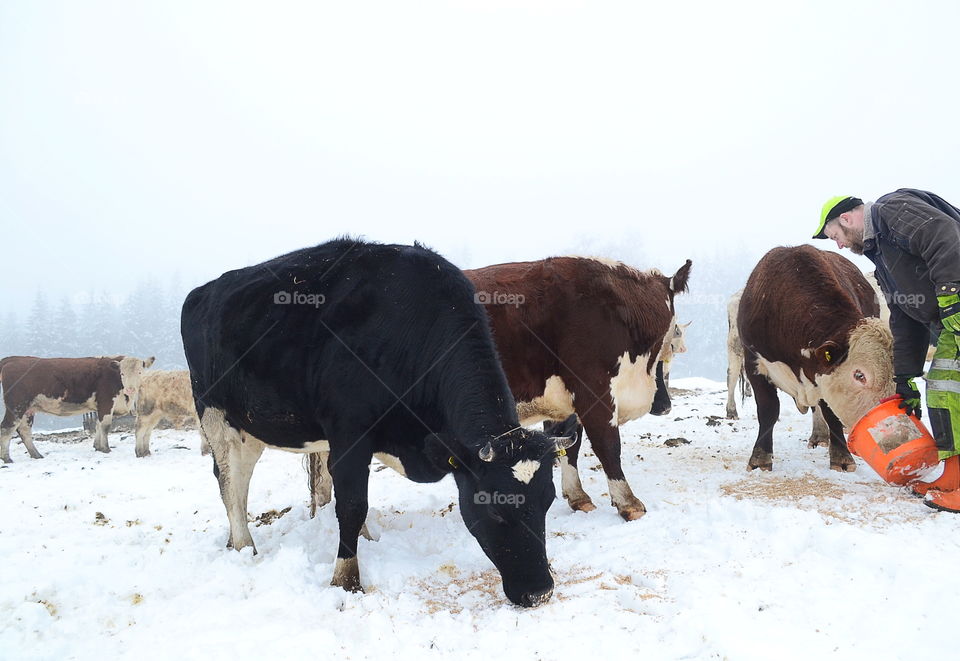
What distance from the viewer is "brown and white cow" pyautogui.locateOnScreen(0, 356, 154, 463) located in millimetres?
17672

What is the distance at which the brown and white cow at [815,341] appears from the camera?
19.4ft

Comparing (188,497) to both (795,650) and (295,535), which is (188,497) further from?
(795,650)

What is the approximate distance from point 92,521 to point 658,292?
24.5 feet

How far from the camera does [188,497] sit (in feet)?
29.8

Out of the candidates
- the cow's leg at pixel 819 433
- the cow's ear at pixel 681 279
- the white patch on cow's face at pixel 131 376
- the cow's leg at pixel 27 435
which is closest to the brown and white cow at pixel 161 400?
the white patch on cow's face at pixel 131 376

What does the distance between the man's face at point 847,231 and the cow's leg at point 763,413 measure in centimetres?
233

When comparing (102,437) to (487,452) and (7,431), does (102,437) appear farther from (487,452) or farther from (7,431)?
(487,452)

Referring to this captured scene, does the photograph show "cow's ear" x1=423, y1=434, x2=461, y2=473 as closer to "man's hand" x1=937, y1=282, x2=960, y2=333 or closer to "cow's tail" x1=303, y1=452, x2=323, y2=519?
"cow's tail" x1=303, y1=452, x2=323, y2=519

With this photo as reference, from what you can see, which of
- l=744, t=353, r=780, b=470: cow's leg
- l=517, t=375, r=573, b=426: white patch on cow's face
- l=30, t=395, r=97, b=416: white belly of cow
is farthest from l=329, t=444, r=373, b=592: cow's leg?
l=30, t=395, r=97, b=416: white belly of cow

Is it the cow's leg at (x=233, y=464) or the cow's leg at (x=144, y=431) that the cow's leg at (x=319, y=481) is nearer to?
the cow's leg at (x=233, y=464)

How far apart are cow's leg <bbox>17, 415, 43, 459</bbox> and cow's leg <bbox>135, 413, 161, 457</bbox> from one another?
269cm

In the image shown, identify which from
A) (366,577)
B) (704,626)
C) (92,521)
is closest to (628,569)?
(704,626)

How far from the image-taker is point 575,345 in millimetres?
6207

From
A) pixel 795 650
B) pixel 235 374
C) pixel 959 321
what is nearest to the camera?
pixel 795 650
